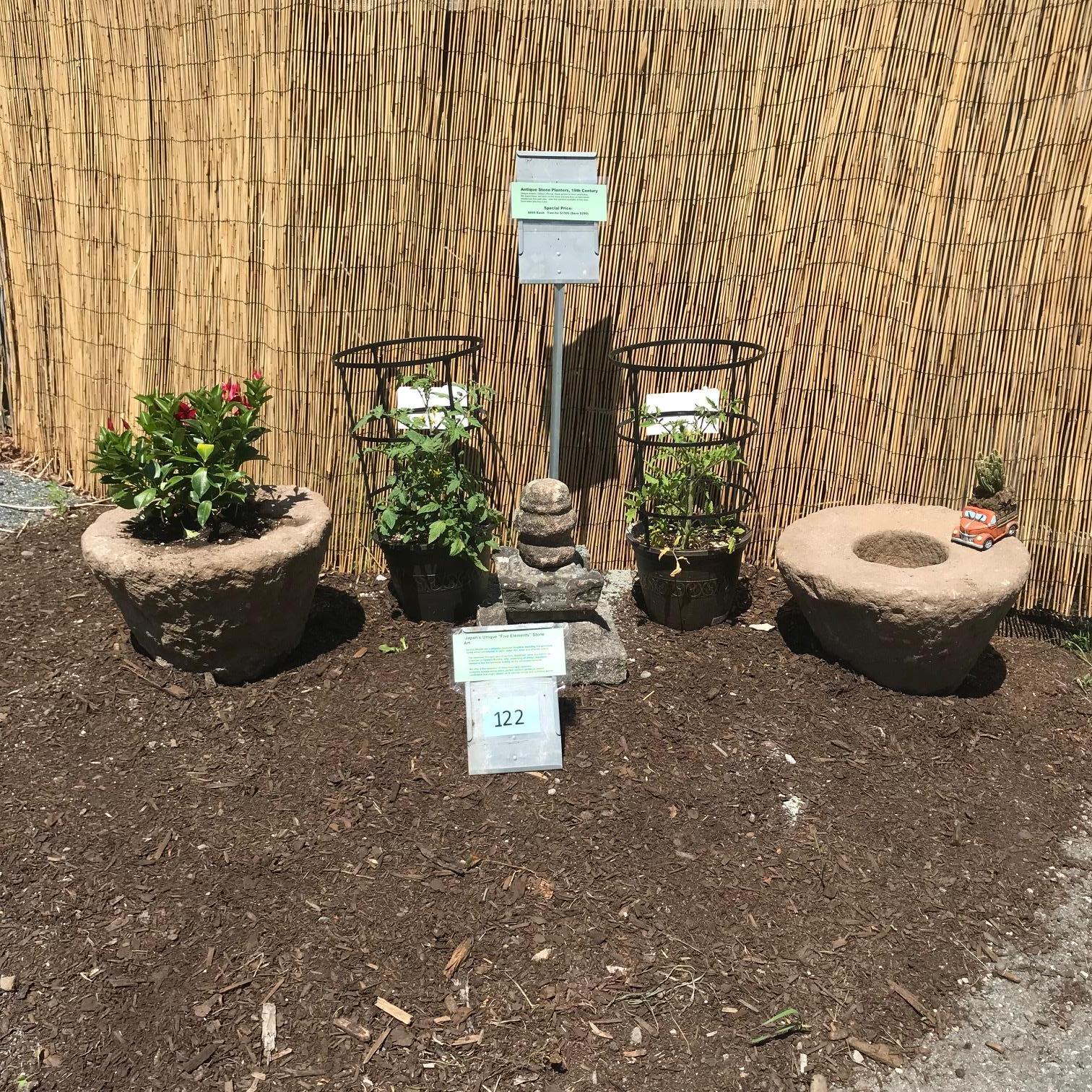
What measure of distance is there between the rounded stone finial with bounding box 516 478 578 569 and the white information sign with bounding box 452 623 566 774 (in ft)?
1.76

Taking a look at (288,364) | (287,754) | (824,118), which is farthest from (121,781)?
(824,118)

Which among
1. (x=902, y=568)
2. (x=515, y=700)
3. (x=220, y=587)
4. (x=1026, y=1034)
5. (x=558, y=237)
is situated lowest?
(x=1026, y=1034)

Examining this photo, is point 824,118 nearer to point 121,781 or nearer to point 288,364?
point 288,364

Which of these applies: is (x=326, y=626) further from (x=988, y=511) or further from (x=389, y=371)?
(x=988, y=511)

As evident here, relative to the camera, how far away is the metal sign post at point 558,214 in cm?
388

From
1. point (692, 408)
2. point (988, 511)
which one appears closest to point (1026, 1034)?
point (988, 511)

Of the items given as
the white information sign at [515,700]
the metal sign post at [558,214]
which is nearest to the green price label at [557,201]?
the metal sign post at [558,214]

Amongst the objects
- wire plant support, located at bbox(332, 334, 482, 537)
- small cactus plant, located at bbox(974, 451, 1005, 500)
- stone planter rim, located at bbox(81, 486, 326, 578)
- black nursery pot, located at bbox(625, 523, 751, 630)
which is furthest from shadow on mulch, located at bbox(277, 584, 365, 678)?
small cactus plant, located at bbox(974, 451, 1005, 500)

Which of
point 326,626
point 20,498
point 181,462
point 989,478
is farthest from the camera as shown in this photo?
point 20,498

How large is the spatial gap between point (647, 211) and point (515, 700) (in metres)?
2.20

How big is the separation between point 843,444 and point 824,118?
1.38 metres

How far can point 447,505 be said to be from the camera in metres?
4.05

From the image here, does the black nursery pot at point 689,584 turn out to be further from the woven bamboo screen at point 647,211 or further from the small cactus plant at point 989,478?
the small cactus plant at point 989,478

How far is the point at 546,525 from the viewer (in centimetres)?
377
